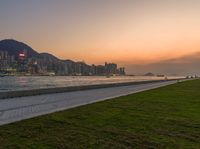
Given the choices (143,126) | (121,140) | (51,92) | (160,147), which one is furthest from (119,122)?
(51,92)

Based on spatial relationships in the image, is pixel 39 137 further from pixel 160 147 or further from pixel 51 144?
pixel 160 147

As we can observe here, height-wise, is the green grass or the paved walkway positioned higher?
the paved walkway

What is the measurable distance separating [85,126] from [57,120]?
134cm

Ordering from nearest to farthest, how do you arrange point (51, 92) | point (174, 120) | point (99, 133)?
point (99, 133) < point (174, 120) < point (51, 92)

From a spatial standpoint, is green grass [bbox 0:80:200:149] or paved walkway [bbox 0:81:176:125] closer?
green grass [bbox 0:80:200:149]

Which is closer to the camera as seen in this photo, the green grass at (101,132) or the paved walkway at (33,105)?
the green grass at (101,132)

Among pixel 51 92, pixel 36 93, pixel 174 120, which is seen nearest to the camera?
pixel 174 120

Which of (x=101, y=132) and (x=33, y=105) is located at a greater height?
(x=33, y=105)

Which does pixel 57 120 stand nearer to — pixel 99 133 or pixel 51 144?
pixel 99 133

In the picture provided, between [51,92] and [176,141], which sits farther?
[51,92]

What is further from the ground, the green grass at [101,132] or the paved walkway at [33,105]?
the paved walkway at [33,105]

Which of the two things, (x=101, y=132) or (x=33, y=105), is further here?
(x=33, y=105)

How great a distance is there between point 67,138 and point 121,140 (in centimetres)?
132

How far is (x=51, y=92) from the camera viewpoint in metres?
26.8
